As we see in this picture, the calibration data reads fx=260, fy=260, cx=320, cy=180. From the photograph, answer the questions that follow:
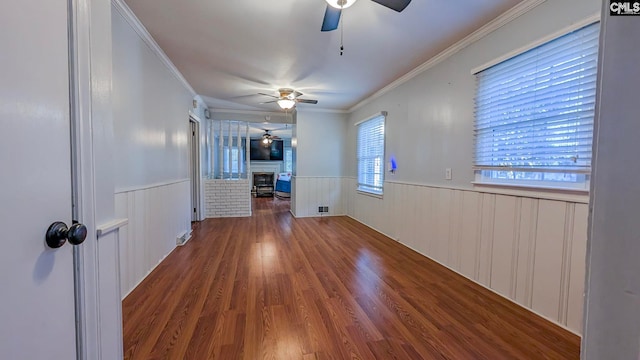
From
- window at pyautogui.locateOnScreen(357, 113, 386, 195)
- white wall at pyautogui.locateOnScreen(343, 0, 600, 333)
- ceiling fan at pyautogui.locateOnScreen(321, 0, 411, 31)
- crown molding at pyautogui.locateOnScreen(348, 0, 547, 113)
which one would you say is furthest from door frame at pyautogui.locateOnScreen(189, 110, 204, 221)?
ceiling fan at pyautogui.locateOnScreen(321, 0, 411, 31)

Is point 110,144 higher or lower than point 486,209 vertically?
higher

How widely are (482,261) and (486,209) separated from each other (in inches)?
19.8

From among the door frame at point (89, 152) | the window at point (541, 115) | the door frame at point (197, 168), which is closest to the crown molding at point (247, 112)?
the door frame at point (197, 168)

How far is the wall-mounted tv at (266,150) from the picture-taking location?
405 inches

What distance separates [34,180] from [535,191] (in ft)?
9.09

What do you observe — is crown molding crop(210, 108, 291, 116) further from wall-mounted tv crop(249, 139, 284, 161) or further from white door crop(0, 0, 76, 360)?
white door crop(0, 0, 76, 360)

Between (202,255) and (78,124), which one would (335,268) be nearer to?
(202,255)

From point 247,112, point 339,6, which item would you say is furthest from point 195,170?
point 339,6

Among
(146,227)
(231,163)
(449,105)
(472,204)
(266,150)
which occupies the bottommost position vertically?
(146,227)

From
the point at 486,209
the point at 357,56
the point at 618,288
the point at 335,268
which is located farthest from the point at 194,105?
the point at 618,288

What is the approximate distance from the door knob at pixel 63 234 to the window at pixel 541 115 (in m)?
2.63

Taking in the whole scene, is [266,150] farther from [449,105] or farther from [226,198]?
[449,105]

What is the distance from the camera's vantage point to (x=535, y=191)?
2.01 m

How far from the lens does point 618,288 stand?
0.38 meters
